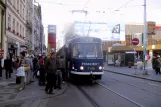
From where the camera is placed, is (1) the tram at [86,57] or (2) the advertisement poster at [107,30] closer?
(1) the tram at [86,57]

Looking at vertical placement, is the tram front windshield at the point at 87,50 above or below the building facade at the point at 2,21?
below

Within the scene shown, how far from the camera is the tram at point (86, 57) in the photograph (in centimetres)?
1633

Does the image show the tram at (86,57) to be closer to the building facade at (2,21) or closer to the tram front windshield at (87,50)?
the tram front windshield at (87,50)

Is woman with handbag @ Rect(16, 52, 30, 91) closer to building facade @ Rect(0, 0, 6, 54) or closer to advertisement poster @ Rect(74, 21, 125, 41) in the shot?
building facade @ Rect(0, 0, 6, 54)

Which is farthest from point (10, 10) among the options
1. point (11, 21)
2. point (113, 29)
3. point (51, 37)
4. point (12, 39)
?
point (113, 29)

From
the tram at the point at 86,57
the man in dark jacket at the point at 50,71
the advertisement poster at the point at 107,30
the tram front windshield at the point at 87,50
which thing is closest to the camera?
the man in dark jacket at the point at 50,71

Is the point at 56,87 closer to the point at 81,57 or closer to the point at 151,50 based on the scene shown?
the point at 81,57

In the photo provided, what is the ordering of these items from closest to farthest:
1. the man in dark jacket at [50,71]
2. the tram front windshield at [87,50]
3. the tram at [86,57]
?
the man in dark jacket at [50,71] → the tram at [86,57] → the tram front windshield at [87,50]

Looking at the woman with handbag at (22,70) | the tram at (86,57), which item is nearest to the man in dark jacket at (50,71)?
the woman with handbag at (22,70)

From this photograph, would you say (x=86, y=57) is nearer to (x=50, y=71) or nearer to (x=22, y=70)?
(x=22, y=70)

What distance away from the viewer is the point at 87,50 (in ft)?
55.0

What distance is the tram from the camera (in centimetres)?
1633

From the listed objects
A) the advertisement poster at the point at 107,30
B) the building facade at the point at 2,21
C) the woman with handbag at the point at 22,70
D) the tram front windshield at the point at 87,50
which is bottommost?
the woman with handbag at the point at 22,70

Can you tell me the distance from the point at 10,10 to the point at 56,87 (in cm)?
2173
